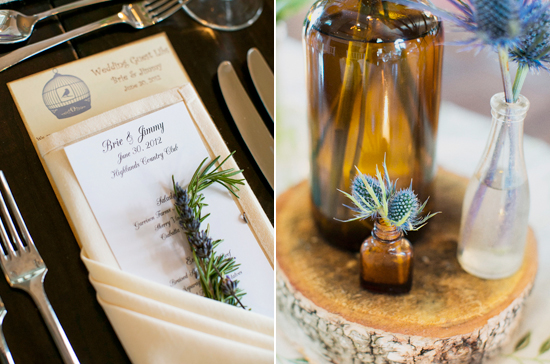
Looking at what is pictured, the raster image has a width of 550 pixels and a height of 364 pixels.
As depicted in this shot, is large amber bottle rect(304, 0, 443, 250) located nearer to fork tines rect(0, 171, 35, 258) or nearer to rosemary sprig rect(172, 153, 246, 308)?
rosemary sprig rect(172, 153, 246, 308)

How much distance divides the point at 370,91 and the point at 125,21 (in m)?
0.33

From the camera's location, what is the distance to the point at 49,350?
365 millimetres

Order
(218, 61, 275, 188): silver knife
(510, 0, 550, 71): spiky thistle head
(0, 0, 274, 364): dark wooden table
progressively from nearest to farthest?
(510, 0, 550, 71): spiky thistle head < (0, 0, 274, 364): dark wooden table < (218, 61, 275, 188): silver knife

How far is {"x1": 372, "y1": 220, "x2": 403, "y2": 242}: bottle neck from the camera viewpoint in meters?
0.36

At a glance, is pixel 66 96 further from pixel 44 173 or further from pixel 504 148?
pixel 504 148

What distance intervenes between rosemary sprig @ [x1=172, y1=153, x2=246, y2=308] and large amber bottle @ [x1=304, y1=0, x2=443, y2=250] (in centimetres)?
12

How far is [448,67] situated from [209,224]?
0.50 m

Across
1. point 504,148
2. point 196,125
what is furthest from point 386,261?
point 196,125

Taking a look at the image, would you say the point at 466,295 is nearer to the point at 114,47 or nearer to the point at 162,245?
the point at 162,245

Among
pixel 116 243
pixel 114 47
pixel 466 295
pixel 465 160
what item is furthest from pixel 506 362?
pixel 114 47

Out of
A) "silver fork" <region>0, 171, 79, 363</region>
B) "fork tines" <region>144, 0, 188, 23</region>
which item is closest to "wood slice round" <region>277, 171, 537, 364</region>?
"silver fork" <region>0, 171, 79, 363</region>

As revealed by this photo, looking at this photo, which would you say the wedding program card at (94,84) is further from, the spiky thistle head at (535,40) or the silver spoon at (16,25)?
the spiky thistle head at (535,40)

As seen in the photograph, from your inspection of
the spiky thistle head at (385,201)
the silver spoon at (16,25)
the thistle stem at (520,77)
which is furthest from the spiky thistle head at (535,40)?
the silver spoon at (16,25)

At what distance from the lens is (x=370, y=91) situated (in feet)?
1.19
